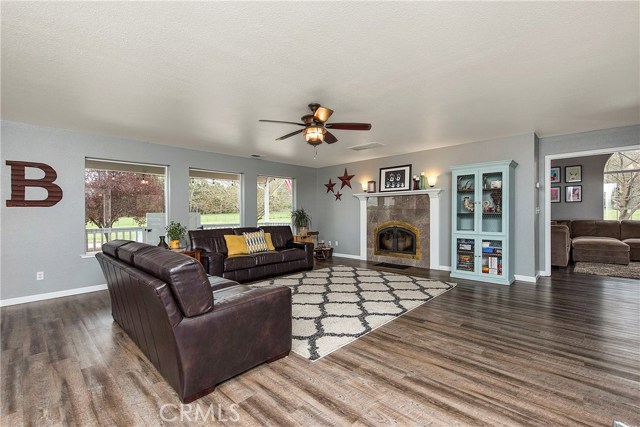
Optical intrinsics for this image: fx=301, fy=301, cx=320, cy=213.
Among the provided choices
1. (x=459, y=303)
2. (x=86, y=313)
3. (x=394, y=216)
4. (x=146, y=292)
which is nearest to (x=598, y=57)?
(x=459, y=303)

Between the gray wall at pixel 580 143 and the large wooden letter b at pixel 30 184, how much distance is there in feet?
25.4

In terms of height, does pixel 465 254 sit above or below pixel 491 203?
below

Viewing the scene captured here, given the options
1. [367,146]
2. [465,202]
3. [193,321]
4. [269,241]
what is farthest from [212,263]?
[465,202]

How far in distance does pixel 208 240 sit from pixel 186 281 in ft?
11.7

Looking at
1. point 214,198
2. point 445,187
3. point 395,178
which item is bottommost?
point 214,198

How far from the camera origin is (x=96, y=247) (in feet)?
16.0

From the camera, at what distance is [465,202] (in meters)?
5.40

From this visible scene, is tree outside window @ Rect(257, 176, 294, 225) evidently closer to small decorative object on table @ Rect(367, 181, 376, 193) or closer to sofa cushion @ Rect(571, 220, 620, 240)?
small decorative object on table @ Rect(367, 181, 376, 193)

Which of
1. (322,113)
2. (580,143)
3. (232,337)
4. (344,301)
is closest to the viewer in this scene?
(232,337)

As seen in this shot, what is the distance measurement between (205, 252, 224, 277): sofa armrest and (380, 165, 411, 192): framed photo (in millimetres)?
3932

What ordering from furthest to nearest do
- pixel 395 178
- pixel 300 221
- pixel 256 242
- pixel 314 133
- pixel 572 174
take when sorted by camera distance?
1. pixel 572 174
2. pixel 300 221
3. pixel 395 178
4. pixel 256 242
5. pixel 314 133

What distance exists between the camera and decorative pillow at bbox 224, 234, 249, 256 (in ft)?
17.1

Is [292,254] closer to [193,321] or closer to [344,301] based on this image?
[344,301]

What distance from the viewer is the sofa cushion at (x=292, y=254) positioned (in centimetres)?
549
